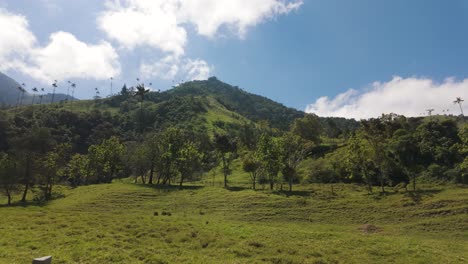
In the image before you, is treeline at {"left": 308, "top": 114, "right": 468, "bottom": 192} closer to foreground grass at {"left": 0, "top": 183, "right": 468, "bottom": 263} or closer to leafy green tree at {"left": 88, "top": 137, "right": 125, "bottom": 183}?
foreground grass at {"left": 0, "top": 183, "right": 468, "bottom": 263}

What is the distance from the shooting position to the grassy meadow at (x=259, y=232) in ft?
77.0

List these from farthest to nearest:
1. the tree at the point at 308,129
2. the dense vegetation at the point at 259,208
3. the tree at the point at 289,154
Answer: the tree at the point at 308,129
the tree at the point at 289,154
the dense vegetation at the point at 259,208

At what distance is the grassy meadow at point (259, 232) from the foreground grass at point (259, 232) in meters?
0.09

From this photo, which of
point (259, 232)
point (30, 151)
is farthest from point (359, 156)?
point (30, 151)

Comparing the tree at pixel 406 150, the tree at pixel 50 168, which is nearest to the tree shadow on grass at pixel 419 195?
the tree at pixel 406 150

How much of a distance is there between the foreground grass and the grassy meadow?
9 centimetres

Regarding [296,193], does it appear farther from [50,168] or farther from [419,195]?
[50,168]

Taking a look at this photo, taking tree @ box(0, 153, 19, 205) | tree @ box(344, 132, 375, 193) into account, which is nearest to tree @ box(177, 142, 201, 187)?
tree @ box(0, 153, 19, 205)

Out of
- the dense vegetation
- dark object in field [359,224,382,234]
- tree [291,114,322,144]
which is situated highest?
tree [291,114,322,144]

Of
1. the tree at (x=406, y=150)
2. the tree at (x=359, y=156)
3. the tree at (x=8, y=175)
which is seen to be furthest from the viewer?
the tree at (x=406, y=150)

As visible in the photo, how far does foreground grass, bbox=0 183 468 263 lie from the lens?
76.9ft

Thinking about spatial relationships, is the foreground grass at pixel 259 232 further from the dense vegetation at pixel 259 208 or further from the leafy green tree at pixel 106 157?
the leafy green tree at pixel 106 157

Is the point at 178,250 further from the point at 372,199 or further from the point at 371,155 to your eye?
the point at 371,155

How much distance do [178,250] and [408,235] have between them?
1181 inches
